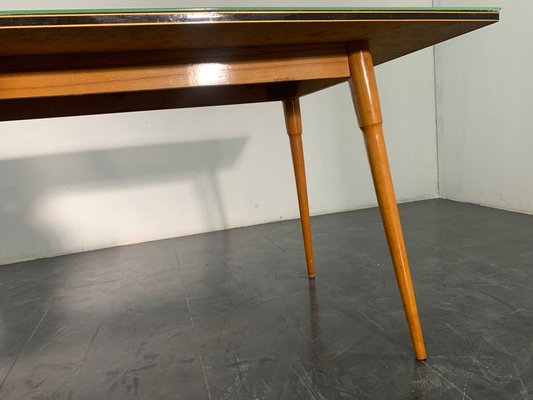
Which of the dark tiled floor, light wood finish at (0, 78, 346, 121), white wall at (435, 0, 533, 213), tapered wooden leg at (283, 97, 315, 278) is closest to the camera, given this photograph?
the dark tiled floor

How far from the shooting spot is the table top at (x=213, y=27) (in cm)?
40

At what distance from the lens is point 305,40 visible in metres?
0.56

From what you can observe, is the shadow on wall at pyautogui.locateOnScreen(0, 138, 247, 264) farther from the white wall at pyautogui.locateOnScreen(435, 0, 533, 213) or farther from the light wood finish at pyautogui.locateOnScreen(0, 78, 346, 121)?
the white wall at pyautogui.locateOnScreen(435, 0, 533, 213)

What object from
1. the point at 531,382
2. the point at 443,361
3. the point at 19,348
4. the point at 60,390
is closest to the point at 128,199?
the point at 19,348

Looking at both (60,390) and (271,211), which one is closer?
(60,390)

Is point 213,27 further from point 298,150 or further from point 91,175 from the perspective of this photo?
point 91,175

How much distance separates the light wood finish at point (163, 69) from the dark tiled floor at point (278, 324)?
18.7 inches

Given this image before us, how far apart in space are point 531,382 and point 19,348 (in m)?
0.96

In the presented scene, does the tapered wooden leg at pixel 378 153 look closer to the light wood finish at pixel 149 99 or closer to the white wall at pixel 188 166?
the light wood finish at pixel 149 99

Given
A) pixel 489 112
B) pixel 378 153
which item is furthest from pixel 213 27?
pixel 489 112

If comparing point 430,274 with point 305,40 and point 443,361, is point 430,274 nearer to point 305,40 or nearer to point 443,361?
point 443,361

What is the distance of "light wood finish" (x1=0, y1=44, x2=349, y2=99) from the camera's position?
1.65 feet

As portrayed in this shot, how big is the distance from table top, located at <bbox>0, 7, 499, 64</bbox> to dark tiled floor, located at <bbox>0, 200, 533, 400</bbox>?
52 centimetres

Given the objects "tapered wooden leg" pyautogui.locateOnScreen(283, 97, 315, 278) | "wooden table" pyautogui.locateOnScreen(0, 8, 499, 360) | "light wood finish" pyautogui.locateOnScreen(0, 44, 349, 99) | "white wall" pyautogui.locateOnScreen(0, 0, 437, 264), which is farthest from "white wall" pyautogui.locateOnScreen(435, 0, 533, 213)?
"light wood finish" pyautogui.locateOnScreen(0, 44, 349, 99)
